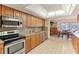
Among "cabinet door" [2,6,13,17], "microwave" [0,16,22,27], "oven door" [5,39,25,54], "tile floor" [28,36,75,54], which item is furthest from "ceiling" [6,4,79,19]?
"tile floor" [28,36,75,54]

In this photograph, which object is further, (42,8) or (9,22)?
(42,8)

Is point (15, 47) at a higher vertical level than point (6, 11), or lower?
lower

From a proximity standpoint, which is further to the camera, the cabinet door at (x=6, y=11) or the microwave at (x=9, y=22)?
the cabinet door at (x=6, y=11)

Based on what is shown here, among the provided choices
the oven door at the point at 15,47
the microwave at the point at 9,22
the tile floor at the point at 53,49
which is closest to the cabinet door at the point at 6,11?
the microwave at the point at 9,22

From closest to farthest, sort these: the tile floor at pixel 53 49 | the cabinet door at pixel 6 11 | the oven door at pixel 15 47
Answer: the oven door at pixel 15 47
the cabinet door at pixel 6 11
the tile floor at pixel 53 49

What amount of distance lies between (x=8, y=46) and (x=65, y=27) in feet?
44.0

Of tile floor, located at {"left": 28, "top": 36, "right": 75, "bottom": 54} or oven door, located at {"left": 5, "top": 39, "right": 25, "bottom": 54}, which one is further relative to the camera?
tile floor, located at {"left": 28, "top": 36, "right": 75, "bottom": 54}

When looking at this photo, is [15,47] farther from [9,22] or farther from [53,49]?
[53,49]

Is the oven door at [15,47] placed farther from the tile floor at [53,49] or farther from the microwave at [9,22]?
the tile floor at [53,49]

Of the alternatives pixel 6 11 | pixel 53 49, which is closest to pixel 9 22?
pixel 6 11

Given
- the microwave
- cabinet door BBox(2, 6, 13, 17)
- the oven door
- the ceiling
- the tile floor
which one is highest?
the ceiling

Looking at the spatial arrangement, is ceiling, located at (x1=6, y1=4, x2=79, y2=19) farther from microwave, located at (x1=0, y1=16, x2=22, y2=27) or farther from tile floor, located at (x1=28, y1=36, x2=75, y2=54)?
tile floor, located at (x1=28, y1=36, x2=75, y2=54)
